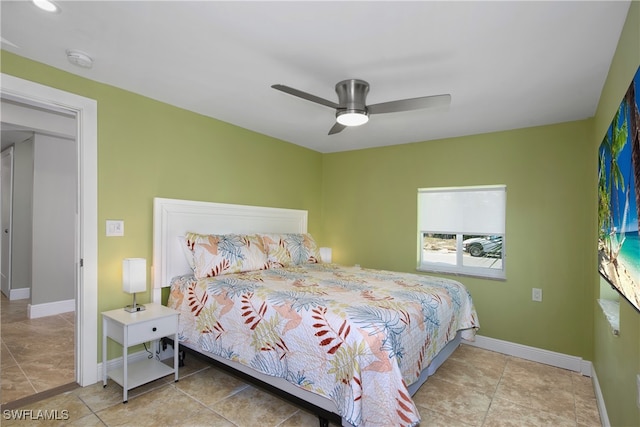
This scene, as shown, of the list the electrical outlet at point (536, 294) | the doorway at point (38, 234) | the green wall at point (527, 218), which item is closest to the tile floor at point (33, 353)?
the doorway at point (38, 234)

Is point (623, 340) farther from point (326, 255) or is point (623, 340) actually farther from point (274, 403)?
point (326, 255)

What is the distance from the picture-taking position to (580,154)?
3.22m

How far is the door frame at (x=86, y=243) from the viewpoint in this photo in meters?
2.58

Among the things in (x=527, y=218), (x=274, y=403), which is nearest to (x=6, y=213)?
(x=274, y=403)

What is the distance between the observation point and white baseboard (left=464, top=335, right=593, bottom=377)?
315cm

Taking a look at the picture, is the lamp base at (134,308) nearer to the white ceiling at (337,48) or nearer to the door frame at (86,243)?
the door frame at (86,243)

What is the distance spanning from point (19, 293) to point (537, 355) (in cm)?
706

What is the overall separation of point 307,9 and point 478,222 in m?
3.08

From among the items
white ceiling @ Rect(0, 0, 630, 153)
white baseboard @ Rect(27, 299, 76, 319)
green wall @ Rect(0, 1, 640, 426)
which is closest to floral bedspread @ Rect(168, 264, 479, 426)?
green wall @ Rect(0, 1, 640, 426)

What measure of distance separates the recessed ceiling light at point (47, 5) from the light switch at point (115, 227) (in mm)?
1521

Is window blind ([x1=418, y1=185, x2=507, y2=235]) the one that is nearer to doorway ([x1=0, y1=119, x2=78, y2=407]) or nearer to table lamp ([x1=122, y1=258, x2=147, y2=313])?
table lamp ([x1=122, y1=258, x2=147, y2=313])

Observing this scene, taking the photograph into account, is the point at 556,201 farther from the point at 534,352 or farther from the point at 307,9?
the point at 307,9

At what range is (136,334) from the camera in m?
2.42

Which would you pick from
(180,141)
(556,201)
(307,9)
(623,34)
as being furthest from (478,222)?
(180,141)
